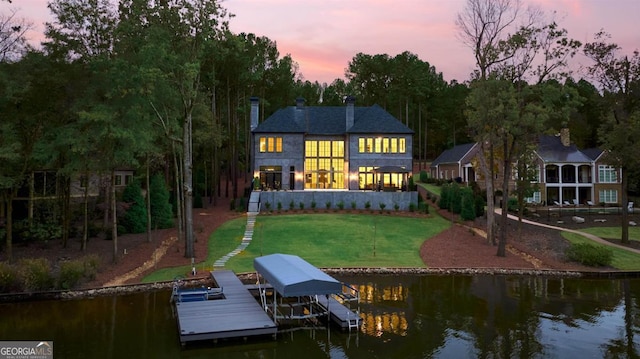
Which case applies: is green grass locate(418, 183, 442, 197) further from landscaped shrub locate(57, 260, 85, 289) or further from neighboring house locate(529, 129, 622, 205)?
landscaped shrub locate(57, 260, 85, 289)

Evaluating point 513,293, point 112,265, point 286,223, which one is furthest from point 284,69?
point 513,293

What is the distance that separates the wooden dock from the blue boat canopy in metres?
1.25

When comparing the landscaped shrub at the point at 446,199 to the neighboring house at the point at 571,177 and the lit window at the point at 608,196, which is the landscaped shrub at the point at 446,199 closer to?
the neighboring house at the point at 571,177

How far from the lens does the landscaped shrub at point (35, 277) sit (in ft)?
64.8

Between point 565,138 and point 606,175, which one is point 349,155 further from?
point 606,175

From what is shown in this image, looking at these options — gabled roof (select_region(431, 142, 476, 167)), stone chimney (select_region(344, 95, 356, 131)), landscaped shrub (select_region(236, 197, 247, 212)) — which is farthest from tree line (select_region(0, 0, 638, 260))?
gabled roof (select_region(431, 142, 476, 167))

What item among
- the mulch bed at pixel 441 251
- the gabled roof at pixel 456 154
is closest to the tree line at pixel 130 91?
the mulch bed at pixel 441 251

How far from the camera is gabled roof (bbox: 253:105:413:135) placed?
152 feet

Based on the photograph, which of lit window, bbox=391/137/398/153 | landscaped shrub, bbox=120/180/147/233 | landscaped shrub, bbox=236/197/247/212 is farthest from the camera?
lit window, bbox=391/137/398/153

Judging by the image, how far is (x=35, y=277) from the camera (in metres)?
19.9

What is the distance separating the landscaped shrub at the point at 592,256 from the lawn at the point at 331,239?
9.39 metres

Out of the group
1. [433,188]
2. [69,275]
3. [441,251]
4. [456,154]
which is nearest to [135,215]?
[69,275]

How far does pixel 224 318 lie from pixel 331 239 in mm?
15913
